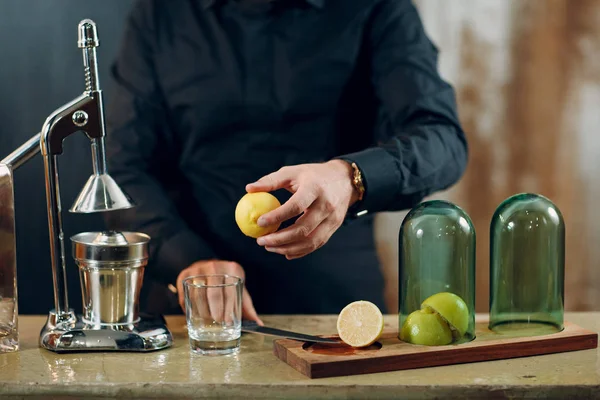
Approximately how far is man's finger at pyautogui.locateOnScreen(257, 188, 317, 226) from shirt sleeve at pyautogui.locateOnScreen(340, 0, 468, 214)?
30 centimetres

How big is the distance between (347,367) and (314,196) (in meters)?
0.32

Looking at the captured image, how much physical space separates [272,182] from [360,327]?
0.28 meters

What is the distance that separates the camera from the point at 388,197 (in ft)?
5.79

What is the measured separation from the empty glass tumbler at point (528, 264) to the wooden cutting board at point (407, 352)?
0.17ft

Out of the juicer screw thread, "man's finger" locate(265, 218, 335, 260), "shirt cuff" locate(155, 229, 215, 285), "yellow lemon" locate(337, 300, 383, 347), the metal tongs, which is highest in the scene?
the juicer screw thread

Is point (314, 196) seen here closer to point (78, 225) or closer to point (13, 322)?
point (13, 322)

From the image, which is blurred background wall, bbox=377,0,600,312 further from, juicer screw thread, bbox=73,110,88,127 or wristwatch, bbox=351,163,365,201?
juicer screw thread, bbox=73,110,88,127

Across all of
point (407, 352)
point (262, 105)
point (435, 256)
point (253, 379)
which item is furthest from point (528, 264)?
point (262, 105)

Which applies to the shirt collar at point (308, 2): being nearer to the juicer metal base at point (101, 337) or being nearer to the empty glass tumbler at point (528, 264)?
the empty glass tumbler at point (528, 264)

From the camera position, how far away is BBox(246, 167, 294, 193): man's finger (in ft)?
4.77

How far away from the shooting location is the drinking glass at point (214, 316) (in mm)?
1413

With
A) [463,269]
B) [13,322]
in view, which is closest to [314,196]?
[463,269]

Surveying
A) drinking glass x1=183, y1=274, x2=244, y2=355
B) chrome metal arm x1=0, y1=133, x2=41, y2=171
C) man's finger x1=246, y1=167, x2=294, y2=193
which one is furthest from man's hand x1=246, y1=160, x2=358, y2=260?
chrome metal arm x1=0, y1=133, x2=41, y2=171

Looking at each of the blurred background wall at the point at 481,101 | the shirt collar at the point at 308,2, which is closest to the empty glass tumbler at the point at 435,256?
the shirt collar at the point at 308,2
